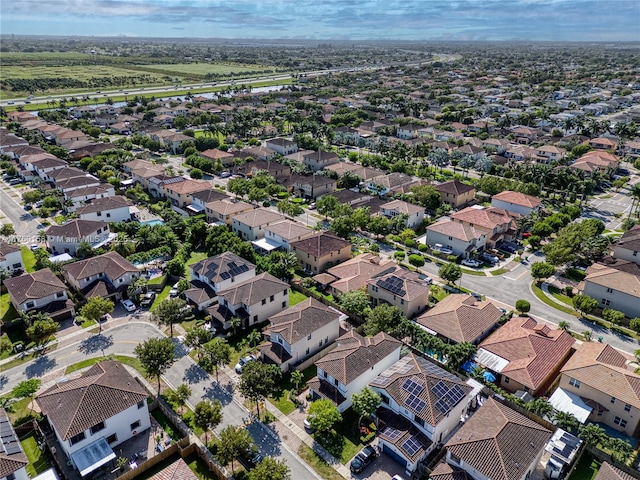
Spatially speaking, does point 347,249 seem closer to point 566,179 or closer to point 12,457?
point 12,457

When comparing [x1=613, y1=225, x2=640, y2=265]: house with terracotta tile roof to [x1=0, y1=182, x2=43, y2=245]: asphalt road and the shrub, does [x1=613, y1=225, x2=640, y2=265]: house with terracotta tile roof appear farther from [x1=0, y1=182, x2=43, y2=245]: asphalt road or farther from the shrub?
[x1=0, y1=182, x2=43, y2=245]: asphalt road

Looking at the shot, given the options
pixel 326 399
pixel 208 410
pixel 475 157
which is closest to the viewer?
pixel 208 410

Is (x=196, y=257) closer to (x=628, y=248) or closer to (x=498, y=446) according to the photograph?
(x=498, y=446)

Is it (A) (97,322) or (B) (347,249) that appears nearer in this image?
(A) (97,322)

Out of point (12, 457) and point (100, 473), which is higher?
point (12, 457)

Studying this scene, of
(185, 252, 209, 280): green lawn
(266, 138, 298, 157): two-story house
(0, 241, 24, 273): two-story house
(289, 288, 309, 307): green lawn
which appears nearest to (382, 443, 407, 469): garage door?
(289, 288, 309, 307): green lawn

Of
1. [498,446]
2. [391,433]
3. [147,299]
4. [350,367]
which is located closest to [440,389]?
[391,433]

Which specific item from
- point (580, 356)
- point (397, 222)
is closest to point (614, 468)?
point (580, 356)
